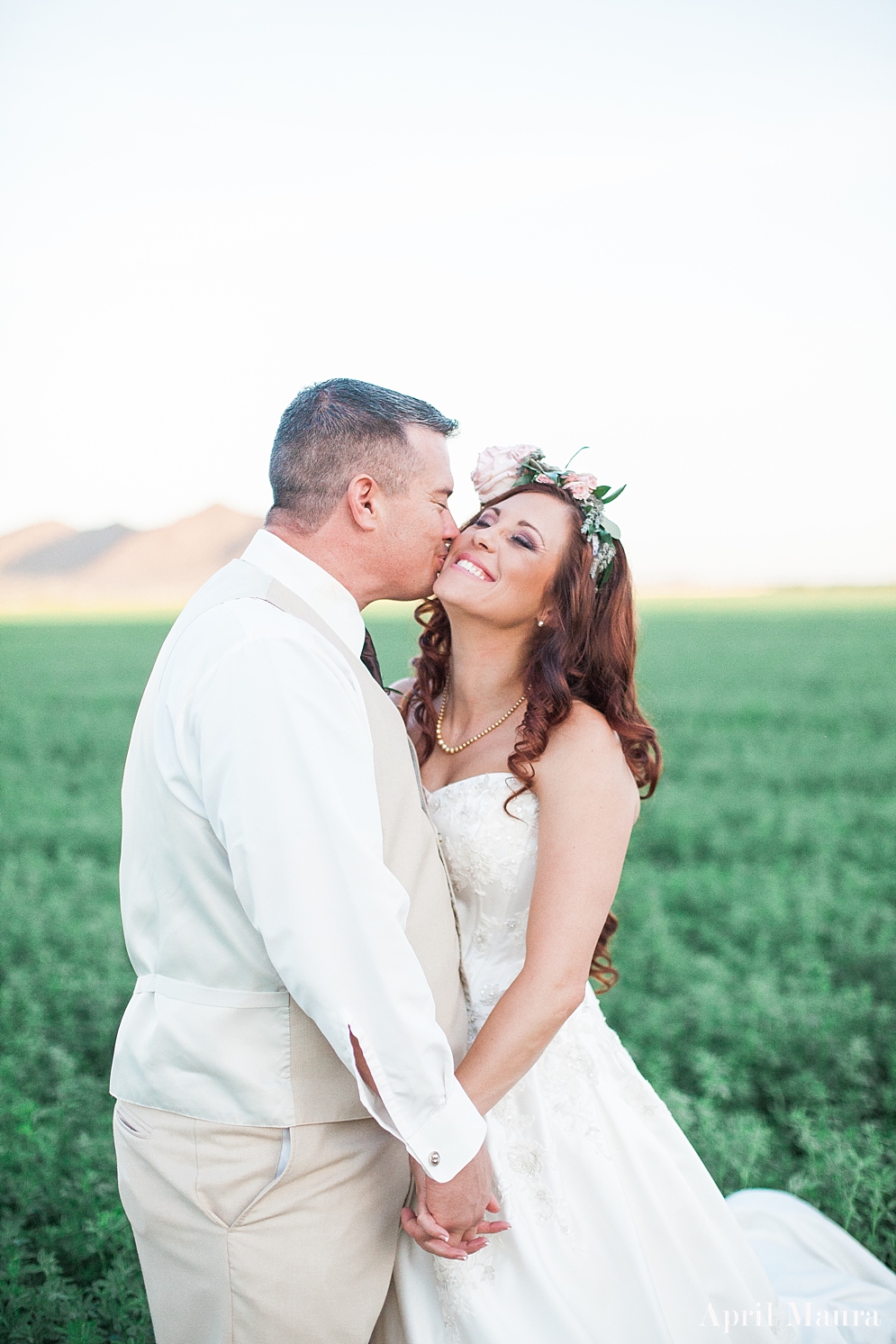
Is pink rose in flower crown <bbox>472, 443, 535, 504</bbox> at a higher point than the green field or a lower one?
higher

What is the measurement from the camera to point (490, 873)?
10.1ft

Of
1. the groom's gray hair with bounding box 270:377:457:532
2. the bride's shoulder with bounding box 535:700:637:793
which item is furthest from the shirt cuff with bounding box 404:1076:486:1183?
the groom's gray hair with bounding box 270:377:457:532

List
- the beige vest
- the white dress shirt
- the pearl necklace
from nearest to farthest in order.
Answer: the white dress shirt
the beige vest
the pearl necklace

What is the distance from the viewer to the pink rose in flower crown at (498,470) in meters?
3.52

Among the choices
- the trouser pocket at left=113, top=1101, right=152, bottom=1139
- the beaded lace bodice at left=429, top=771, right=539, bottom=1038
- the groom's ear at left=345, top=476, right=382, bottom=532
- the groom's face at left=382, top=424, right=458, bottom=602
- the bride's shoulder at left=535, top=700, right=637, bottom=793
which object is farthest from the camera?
the beaded lace bodice at left=429, top=771, right=539, bottom=1038

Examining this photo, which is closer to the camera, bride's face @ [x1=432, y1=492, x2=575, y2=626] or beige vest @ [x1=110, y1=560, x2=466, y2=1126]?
beige vest @ [x1=110, y1=560, x2=466, y2=1126]

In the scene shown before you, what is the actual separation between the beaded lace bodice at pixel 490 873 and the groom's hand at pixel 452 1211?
64cm

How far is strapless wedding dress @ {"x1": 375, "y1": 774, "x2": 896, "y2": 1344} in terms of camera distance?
8.55 ft

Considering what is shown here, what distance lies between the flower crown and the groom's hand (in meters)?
1.77

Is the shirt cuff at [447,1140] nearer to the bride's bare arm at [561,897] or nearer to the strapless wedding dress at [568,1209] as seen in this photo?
the bride's bare arm at [561,897]

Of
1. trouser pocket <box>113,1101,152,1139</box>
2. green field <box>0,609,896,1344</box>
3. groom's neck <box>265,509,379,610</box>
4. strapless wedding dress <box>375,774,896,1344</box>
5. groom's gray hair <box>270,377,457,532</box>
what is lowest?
green field <box>0,609,896,1344</box>

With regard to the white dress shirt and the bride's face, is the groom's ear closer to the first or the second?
the white dress shirt

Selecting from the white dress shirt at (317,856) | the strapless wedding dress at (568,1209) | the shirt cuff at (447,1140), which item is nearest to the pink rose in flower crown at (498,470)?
the strapless wedding dress at (568,1209)

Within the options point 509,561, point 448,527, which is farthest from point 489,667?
point 448,527
